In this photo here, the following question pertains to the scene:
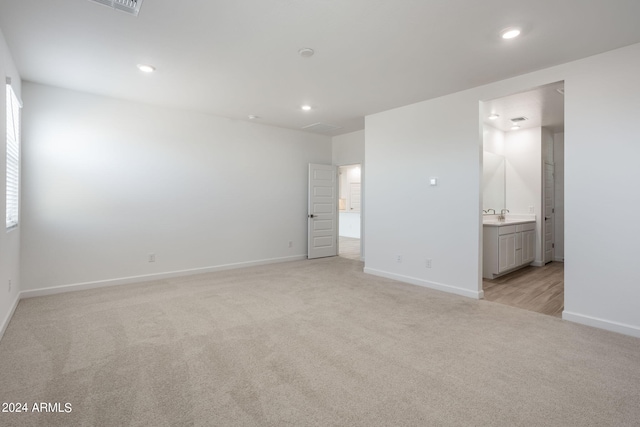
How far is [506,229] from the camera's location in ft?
16.8

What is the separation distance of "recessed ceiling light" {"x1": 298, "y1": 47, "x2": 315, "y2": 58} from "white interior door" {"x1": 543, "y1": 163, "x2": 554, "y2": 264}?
5.45m

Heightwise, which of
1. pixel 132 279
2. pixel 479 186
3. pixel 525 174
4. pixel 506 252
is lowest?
pixel 132 279

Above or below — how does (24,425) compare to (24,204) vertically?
below

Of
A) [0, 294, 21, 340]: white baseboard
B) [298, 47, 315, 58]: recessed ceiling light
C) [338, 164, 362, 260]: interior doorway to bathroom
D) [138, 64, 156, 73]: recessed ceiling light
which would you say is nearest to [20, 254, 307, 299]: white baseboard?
[0, 294, 21, 340]: white baseboard

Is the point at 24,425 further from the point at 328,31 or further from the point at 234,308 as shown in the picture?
the point at 328,31

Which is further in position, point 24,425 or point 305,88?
point 305,88

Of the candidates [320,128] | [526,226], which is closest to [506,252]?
[526,226]

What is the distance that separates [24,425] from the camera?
1729mm

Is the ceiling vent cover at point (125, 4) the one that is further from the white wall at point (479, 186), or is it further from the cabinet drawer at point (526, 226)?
the cabinet drawer at point (526, 226)

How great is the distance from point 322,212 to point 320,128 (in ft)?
5.98

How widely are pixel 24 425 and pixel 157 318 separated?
160 cm

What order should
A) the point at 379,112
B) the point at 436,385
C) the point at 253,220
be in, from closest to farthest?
the point at 436,385, the point at 379,112, the point at 253,220

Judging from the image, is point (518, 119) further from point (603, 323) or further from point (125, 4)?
point (125, 4)

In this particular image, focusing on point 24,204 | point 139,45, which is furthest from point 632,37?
point 24,204
